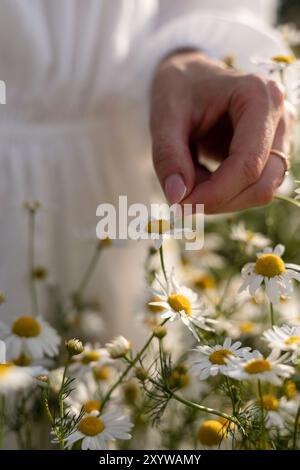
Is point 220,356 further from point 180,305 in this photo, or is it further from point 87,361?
point 87,361

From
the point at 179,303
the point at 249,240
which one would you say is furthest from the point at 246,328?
the point at 179,303

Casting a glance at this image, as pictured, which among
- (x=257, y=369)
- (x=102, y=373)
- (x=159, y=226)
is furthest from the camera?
(x=102, y=373)

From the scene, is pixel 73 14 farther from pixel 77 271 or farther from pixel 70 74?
pixel 77 271

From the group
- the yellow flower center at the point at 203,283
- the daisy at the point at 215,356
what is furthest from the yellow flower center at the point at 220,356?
the yellow flower center at the point at 203,283

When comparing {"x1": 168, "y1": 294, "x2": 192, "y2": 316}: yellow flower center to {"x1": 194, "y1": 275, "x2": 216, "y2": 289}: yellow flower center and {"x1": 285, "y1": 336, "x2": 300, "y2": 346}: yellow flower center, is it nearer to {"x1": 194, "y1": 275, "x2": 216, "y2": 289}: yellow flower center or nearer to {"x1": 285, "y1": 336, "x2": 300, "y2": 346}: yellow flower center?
{"x1": 285, "y1": 336, "x2": 300, "y2": 346}: yellow flower center

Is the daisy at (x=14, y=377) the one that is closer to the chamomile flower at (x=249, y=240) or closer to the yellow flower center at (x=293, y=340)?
the yellow flower center at (x=293, y=340)

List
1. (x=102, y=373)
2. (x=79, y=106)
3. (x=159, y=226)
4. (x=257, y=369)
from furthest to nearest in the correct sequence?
1. (x=79, y=106)
2. (x=102, y=373)
3. (x=159, y=226)
4. (x=257, y=369)

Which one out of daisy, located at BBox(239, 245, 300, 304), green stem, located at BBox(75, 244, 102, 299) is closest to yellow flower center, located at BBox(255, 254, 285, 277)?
daisy, located at BBox(239, 245, 300, 304)

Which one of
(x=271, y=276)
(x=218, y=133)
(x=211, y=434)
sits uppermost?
(x=218, y=133)
